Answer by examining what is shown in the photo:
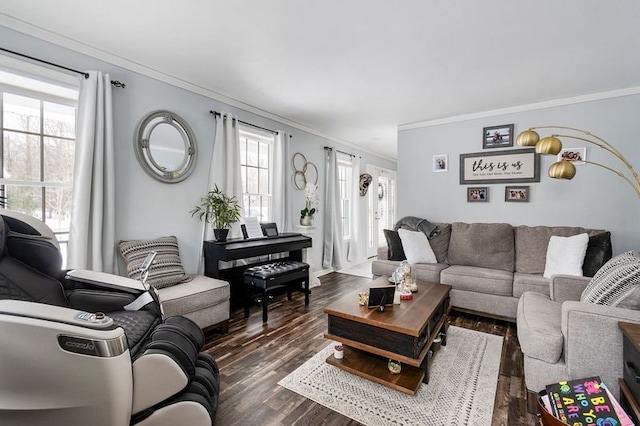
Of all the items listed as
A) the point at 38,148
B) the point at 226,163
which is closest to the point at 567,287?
the point at 226,163

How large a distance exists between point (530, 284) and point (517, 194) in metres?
1.37

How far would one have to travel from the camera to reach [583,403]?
1.41 metres

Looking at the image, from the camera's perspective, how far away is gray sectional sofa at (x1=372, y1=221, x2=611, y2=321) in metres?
2.97

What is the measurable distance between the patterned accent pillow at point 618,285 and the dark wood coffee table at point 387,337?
0.94m

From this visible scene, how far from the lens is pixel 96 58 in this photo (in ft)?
8.23

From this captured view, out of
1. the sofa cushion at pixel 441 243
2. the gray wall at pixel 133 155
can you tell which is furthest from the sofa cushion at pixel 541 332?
the gray wall at pixel 133 155

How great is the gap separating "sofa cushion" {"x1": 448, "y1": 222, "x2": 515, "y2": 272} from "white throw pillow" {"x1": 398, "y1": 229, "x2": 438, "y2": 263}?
0.32 metres

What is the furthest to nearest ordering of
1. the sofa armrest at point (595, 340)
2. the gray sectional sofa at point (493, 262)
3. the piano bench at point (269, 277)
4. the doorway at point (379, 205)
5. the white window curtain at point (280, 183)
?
the doorway at point (379, 205), the white window curtain at point (280, 183), the piano bench at point (269, 277), the gray sectional sofa at point (493, 262), the sofa armrest at point (595, 340)

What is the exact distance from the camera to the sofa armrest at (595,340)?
1.51 metres

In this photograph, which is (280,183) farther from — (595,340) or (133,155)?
(595,340)

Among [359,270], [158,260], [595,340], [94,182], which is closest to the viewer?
[595,340]

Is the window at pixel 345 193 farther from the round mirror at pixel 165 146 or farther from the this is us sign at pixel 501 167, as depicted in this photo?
the round mirror at pixel 165 146

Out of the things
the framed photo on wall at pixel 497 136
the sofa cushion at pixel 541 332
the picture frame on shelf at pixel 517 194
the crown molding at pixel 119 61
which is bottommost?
the sofa cushion at pixel 541 332

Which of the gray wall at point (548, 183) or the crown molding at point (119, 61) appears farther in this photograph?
the gray wall at point (548, 183)
